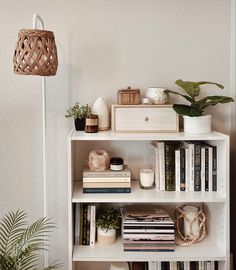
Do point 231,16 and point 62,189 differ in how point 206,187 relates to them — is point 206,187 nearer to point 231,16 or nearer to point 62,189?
point 62,189

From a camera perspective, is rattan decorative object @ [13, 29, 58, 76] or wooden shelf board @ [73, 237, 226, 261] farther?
wooden shelf board @ [73, 237, 226, 261]

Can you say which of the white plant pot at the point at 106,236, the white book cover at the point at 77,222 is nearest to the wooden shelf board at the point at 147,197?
the white book cover at the point at 77,222

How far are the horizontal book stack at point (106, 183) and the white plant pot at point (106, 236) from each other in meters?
0.22

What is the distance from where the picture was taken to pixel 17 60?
177 cm

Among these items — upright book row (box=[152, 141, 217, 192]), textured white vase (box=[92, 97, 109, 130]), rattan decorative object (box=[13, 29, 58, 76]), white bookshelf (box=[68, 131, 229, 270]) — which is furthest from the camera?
textured white vase (box=[92, 97, 109, 130])

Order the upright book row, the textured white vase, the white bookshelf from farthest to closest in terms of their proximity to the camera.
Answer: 1. the textured white vase
2. the upright book row
3. the white bookshelf

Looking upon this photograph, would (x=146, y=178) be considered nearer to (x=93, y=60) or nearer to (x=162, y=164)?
(x=162, y=164)

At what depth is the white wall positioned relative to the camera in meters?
2.16

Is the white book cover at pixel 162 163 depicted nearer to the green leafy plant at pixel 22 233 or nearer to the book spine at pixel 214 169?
the book spine at pixel 214 169

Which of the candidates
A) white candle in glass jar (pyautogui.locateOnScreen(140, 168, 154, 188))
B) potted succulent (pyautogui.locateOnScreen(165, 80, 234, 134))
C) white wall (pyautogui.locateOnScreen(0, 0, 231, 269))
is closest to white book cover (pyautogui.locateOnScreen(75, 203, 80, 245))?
white wall (pyautogui.locateOnScreen(0, 0, 231, 269))

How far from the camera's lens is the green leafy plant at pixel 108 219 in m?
2.02

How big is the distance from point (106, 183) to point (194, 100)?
24.3 inches

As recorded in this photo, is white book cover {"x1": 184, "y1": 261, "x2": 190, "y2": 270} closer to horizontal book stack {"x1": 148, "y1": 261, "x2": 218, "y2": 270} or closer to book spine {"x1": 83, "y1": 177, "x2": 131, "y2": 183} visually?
horizontal book stack {"x1": 148, "y1": 261, "x2": 218, "y2": 270}

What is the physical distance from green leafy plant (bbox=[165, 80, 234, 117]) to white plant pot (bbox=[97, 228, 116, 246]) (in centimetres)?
70
